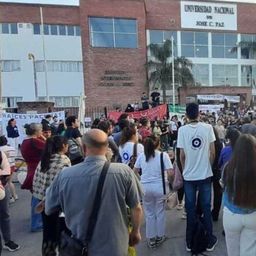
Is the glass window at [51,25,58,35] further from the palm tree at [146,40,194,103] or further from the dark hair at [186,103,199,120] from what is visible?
the dark hair at [186,103,199,120]

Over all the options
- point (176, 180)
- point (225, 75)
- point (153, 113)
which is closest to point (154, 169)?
point (176, 180)

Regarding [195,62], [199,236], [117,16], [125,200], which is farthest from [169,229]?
[195,62]

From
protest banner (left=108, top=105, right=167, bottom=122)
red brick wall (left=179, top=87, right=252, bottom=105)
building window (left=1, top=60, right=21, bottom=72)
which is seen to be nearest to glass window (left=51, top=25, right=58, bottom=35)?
building window (left=1, top=60, right=21, bottom=72)

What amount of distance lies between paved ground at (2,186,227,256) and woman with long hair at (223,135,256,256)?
1876mm

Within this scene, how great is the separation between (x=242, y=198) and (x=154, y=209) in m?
2.41

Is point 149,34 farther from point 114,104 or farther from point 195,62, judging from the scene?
point 114,104

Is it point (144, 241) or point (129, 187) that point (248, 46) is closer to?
point (144, 241)

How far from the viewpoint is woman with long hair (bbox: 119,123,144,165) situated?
554cm

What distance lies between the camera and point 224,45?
4188 centimetres

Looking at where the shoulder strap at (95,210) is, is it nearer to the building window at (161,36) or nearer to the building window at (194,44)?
the building window at (161,36)

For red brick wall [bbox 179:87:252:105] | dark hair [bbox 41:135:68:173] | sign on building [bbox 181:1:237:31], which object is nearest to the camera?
dark hair [bbox 41:135:68:173]

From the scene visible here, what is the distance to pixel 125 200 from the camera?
2688 mm

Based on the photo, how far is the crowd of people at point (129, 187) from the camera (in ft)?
8.51

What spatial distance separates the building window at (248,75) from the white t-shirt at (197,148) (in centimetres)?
4104
